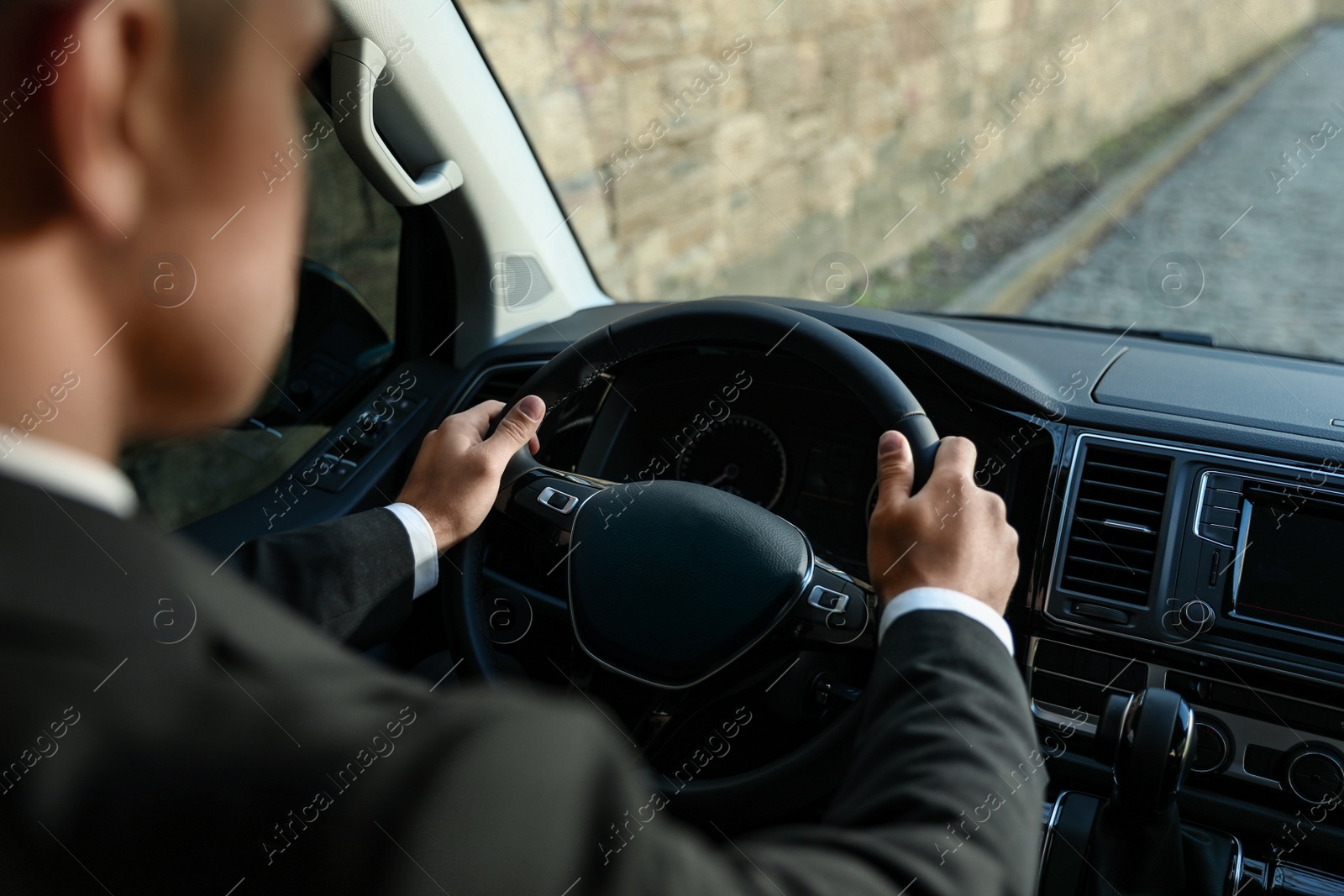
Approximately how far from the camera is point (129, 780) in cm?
66

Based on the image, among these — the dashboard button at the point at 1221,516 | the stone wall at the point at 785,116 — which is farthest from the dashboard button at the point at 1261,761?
the stone wall at the point at 785,116

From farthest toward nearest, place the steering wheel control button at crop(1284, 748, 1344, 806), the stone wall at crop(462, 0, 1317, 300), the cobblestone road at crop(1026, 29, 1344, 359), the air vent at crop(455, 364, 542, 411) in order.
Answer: the cobblestone road at crop(1026, 29, 1344, 359)
the stone wall at crop(462, 0, 1317, 300)
the air vent at crop(455, 364, 542, 411)
the steering wheel control button at crop(1284, 748, 1344, 806)

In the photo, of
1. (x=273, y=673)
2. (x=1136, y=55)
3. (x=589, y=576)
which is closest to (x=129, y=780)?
(x=273, y=673)

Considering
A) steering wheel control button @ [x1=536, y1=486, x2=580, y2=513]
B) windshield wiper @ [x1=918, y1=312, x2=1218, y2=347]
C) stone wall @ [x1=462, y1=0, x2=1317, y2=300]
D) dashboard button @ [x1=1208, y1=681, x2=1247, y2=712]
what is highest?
stone wall @ [x1=462, y1=0, x2=1317, y2=300]

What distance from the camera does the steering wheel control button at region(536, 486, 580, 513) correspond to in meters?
1.70

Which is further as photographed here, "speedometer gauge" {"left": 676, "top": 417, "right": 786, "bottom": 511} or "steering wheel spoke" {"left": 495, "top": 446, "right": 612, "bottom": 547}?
"speedometer gauge" {"left": 676, "top": 417, "right": 786, "bottom": 511}

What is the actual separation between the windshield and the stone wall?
15 mm

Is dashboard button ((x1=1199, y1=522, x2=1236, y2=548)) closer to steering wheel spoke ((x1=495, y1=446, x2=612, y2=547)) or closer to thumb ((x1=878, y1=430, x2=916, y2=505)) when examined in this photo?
thumb ((x1=878, y1=430, x2=916, y2=505))

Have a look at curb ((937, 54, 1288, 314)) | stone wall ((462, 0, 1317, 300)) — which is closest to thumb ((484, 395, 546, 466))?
stone wall ((462, 0, 1317, 300))

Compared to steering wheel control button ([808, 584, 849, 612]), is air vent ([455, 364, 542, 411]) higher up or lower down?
higher up

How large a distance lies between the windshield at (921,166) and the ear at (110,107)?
6.82 feet

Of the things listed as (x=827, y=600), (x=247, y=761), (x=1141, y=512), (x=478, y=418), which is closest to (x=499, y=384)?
(x=478, y=418)

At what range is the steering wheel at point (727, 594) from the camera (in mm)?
1500

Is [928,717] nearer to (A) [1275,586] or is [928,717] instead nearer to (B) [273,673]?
(B) [273,673]
